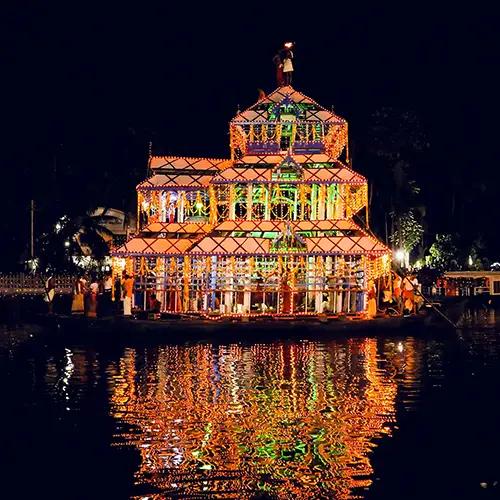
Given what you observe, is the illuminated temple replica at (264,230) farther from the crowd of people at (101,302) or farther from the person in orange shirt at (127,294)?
the person in orange shirt at (127,294)

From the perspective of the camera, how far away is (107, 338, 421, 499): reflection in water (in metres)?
12.4

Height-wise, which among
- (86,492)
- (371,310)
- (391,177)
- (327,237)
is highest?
(391,177)

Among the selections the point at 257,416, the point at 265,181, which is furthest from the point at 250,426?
the point at 265,181

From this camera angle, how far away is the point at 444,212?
72.1 meters

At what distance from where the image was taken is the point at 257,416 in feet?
53.8

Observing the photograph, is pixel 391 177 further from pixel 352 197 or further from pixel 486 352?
pixel 486 352

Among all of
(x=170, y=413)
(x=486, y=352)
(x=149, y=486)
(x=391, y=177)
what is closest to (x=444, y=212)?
(x=391, y=177)

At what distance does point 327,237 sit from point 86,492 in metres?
22.2

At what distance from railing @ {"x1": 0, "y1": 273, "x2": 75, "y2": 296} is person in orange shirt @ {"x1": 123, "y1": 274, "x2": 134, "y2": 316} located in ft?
72.1

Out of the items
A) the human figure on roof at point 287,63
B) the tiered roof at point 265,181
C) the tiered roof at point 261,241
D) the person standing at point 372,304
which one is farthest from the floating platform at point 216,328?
the human figure on roof at point 287,63

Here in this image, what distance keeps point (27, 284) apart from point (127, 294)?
80.1 ft

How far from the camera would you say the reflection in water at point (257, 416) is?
12406 mm

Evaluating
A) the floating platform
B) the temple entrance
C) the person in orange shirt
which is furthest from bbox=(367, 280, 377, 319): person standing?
the person in orange shirt

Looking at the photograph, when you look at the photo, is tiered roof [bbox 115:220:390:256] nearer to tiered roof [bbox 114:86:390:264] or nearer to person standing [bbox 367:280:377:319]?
tiered roof [bbox 114:86:390:264]
